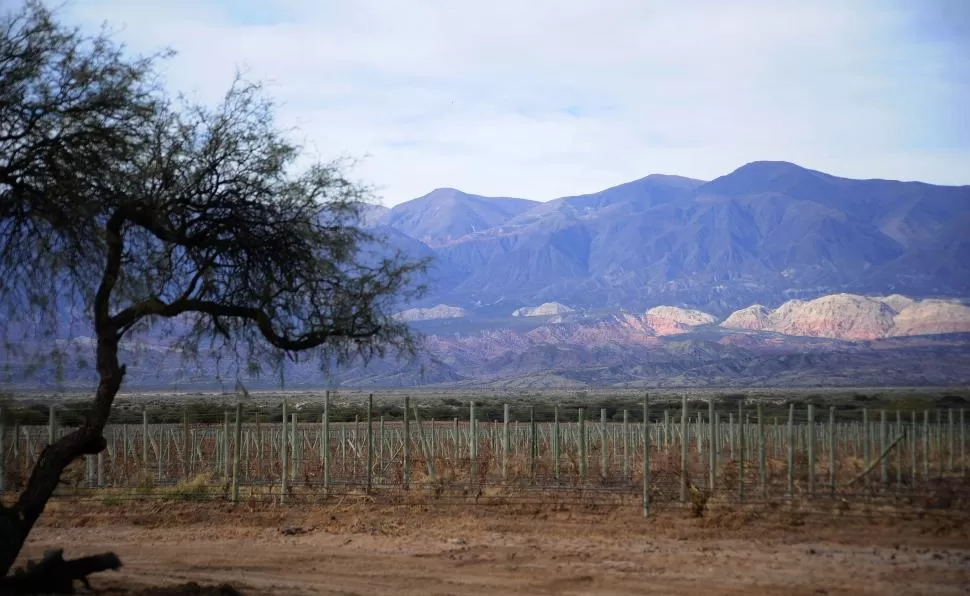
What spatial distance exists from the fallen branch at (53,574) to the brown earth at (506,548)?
0.58 m

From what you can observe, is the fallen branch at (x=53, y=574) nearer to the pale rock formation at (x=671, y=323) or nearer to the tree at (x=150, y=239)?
the tree at (x=150, y=239)

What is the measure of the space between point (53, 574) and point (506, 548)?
6393 millimetres

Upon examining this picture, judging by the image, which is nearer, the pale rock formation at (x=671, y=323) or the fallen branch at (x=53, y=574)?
the fallen branch at (x=53, y=574)

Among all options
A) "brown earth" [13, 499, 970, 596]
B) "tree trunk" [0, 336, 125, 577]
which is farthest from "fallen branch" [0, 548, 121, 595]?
"brown earth" [13, 499, 970, 596]

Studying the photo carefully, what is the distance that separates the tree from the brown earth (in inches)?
110

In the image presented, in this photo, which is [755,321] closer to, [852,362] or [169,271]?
[852,362]

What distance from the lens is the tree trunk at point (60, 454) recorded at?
1098cm

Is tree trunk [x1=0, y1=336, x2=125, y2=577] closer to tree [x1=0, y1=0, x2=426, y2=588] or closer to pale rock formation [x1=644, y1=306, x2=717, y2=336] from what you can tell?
tree [x1=0, y1=0, x2=426, y2=588]

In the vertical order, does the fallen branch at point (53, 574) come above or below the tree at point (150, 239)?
below

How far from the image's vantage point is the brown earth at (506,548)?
12.9 metres

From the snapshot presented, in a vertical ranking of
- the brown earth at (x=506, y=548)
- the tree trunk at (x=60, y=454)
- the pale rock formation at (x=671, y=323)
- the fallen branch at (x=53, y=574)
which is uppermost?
the pale rock formation at (x=671, y=323)

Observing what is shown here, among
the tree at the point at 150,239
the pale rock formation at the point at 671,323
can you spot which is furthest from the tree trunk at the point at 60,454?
the pale rock formation at the point at 671,323

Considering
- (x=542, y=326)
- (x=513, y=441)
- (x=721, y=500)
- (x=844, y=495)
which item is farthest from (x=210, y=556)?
(x=542, y=326)

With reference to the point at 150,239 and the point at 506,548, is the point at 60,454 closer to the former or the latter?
the point at 150,239
